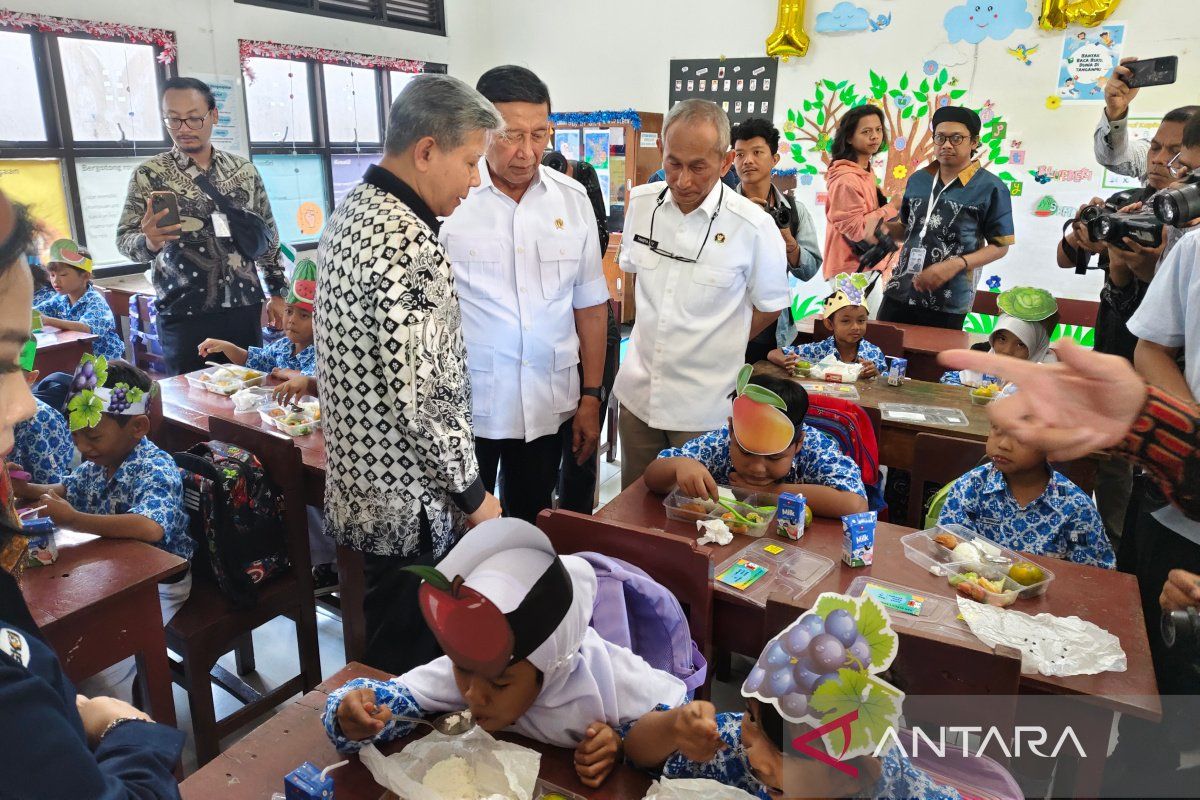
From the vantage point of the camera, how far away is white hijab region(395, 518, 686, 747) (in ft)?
3.47

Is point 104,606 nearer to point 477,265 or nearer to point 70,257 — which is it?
point 477,265

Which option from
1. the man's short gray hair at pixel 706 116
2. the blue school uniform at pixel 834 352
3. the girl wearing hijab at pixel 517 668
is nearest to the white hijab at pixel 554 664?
the girl wearing hijab at pixel 517 668

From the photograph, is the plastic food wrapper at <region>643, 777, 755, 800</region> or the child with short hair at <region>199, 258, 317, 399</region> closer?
the plastic food wrapper at <region>643, 777, 755, 800</region>

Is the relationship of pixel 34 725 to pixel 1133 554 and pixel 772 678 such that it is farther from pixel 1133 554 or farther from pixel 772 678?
pixel 1133 554

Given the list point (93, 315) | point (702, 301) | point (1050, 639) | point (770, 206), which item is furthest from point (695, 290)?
point (93, 315)

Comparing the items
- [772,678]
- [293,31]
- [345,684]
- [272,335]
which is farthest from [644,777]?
[293,31]

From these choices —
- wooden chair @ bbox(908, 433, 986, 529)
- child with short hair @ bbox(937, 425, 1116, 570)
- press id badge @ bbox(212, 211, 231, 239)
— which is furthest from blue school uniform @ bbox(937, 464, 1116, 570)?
press id badge @ bbox(212, 211, 231, 239)

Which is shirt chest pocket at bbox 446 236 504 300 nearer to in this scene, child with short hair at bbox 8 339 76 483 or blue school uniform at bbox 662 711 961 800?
blue school uniform at bbox 662 711 961 800

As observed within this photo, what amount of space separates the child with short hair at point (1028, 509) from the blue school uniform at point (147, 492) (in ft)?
7.13

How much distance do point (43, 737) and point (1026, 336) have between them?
3632mm

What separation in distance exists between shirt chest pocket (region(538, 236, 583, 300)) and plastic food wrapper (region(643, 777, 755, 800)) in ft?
5.22

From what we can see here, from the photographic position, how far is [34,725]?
2.43 feet

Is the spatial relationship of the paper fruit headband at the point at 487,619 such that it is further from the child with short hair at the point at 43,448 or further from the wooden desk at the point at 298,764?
the child with short hair at the point at 43,448

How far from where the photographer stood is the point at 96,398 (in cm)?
210
